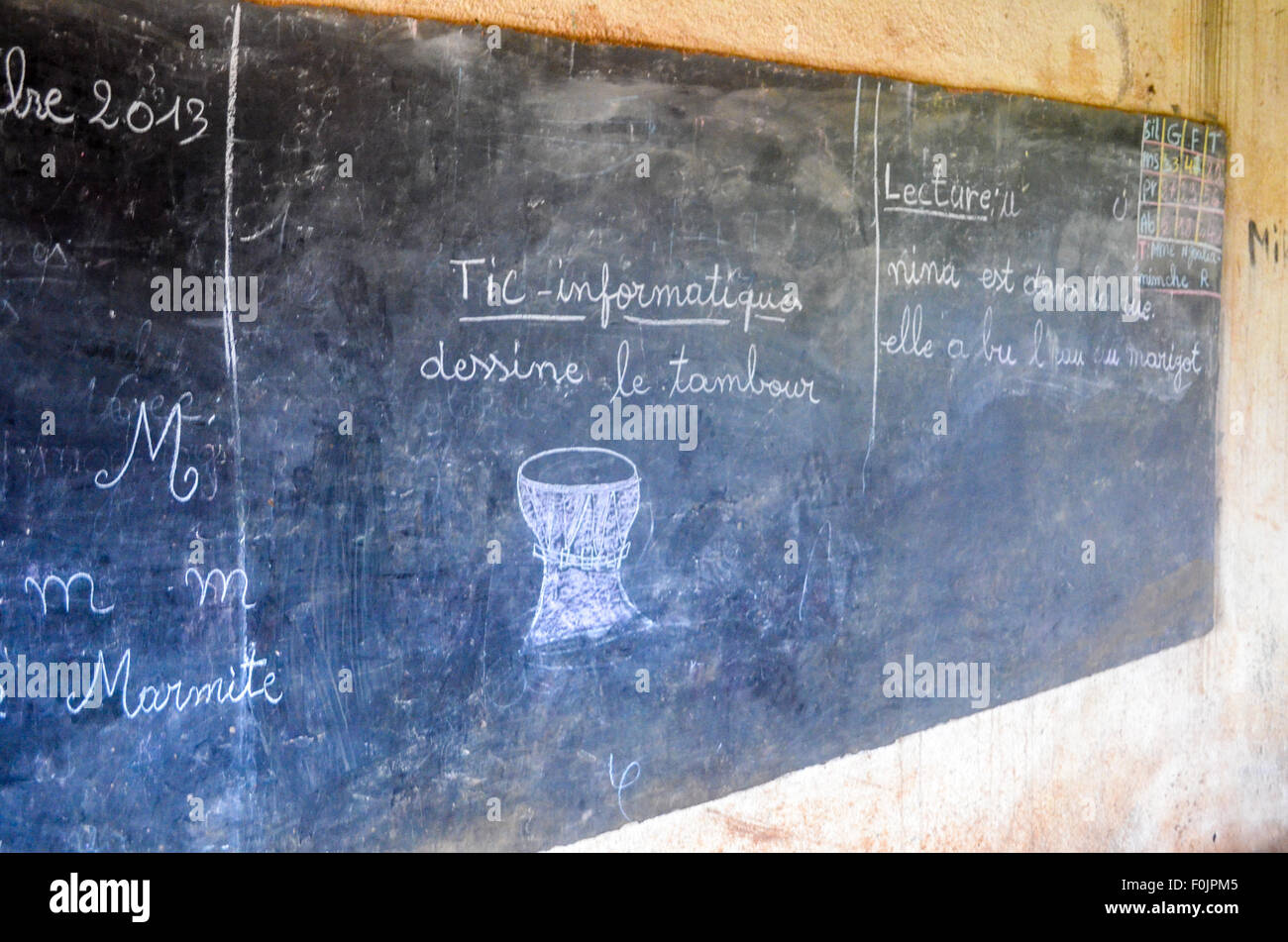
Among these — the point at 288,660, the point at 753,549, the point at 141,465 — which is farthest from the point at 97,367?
the point at 753,549

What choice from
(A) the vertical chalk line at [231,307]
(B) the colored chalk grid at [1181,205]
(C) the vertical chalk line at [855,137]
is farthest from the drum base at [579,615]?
(B) the colored chalk grid at [1181,205]

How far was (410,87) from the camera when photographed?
7.02 ft

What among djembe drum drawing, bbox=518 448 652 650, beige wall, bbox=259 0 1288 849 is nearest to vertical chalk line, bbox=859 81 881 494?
beige wall, bbox=259 0 1288 849

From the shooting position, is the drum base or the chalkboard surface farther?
the drum base

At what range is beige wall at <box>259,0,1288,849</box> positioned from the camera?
8.70 feet

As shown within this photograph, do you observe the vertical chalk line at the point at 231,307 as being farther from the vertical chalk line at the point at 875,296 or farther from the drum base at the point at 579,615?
the vertical chalk line at the point at 875,296

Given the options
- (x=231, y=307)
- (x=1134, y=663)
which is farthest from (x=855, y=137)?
(x=1134, y=663)

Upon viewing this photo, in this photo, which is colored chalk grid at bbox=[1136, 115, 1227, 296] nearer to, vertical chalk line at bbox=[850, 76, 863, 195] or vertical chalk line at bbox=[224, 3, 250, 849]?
vertical chalk line at bbox=[850, 76, 863, 195]

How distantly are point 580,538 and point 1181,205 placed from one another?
2.84m

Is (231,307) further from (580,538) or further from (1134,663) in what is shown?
(1134,663)

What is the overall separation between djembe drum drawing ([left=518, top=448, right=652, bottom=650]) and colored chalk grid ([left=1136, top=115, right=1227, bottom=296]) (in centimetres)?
236

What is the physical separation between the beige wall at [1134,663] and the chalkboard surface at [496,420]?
0.33 feet

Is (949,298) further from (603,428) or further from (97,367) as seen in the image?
(97,367)

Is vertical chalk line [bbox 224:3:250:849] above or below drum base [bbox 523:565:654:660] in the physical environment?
above
